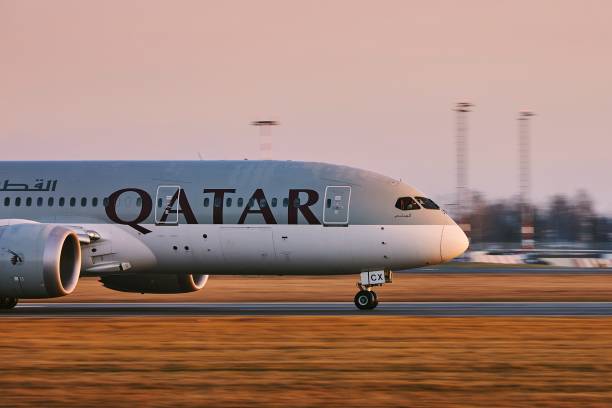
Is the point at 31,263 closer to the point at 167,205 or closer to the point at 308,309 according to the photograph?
the point at 167,205

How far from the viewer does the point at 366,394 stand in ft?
50.3

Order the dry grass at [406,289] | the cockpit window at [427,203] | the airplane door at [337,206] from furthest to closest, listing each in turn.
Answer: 1. the dry grass at [406,289]
2. the cockpit window at [427,203]
3. the airplane door at [337,206]

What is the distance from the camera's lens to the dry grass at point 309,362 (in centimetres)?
1528

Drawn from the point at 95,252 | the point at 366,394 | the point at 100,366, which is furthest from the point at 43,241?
the point at 366,394

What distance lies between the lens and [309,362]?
1892cm

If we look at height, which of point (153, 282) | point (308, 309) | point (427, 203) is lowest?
point (308, 309)

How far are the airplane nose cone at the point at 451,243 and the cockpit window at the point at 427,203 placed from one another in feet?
2.28

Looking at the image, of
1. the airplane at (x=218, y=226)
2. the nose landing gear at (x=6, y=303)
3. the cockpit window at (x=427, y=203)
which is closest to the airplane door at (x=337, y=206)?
the airplane at (x=218, y=226)

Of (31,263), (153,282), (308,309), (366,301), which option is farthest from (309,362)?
(153,282)

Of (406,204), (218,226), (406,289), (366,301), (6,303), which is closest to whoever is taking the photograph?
(366,301)

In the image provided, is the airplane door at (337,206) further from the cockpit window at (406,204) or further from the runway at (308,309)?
the runway at (308,309)

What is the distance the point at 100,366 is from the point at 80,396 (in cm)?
314

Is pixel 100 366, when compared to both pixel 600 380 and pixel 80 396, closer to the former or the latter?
pixel 80 396

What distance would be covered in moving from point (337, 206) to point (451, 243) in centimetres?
326
